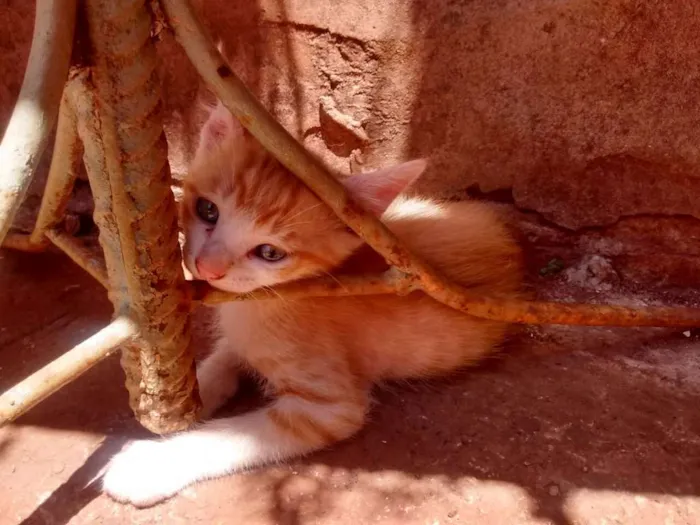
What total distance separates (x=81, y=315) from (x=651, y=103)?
1.73 m

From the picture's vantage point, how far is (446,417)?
1.62m

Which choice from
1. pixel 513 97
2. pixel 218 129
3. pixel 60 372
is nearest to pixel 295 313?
pixel 218 129

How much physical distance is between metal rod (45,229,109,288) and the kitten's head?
17cm

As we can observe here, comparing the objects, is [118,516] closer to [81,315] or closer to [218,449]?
[218,449]

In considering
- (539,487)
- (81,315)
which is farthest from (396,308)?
(81,315)

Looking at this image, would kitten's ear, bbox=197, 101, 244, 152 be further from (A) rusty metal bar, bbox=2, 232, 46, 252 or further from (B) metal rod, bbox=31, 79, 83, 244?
(A) rusty metal bar, bbox=2, 232, 46, 252

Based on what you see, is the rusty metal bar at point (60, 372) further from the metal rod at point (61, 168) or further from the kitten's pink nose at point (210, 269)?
the metal rod at point (61, 168)

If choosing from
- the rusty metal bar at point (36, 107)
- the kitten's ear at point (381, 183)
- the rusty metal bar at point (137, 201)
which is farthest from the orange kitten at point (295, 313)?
the rusty metal bar at point (36, 107)

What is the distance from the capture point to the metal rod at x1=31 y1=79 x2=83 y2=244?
46.5 inches

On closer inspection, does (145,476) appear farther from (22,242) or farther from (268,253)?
(22,242)

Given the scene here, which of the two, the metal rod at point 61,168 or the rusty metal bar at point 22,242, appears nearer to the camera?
the metal rod at point 61,168

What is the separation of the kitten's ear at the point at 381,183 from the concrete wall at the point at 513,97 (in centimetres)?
70

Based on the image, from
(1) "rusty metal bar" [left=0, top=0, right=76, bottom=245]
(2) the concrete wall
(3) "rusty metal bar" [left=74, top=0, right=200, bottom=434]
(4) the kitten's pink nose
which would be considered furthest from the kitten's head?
(2) the concrete wall

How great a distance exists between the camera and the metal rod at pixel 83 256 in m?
1.37
